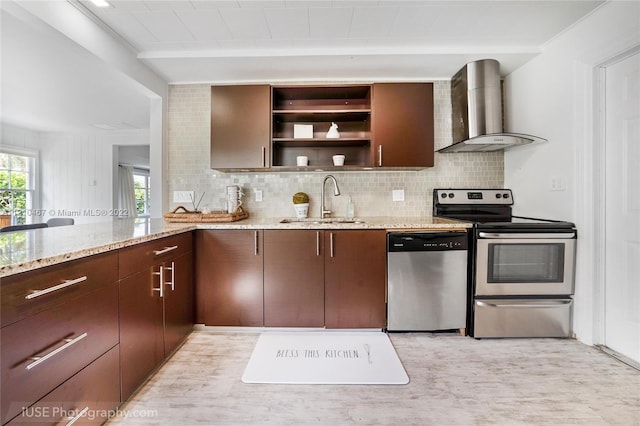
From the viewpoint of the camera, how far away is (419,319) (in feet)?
7.20

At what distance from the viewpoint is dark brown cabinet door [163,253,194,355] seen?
A: 183cm

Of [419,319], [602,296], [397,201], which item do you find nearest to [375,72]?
[397,201]

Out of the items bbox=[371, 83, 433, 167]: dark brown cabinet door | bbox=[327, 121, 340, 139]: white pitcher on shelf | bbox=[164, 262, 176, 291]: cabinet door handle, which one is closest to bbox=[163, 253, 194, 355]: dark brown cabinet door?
bbox=[164, 262, 176, 291]: cabinet door handle

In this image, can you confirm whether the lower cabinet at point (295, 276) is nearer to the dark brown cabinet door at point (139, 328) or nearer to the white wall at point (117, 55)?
the dark brown cabinet door at point (139, 328)

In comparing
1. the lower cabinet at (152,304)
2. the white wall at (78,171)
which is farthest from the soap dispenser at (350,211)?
the white wall at (78,171)

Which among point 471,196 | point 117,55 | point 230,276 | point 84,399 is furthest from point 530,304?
point 117,55

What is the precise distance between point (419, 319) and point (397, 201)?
1.13 meters

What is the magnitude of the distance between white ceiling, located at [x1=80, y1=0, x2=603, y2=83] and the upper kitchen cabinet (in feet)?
0.60

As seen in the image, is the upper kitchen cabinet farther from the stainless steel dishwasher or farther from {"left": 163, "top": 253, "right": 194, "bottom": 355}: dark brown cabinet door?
{"left": 163, "top": 253, "right": 194, "bottom": 355}: dark brown cabinet door

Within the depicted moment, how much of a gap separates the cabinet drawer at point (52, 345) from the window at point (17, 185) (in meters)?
5.98

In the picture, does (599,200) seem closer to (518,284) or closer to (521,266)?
(521,266)

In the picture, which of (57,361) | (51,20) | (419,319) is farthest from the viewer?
(419,319)

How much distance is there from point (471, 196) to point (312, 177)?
5.06 feet

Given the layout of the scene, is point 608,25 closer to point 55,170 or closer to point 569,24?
point 569,24
